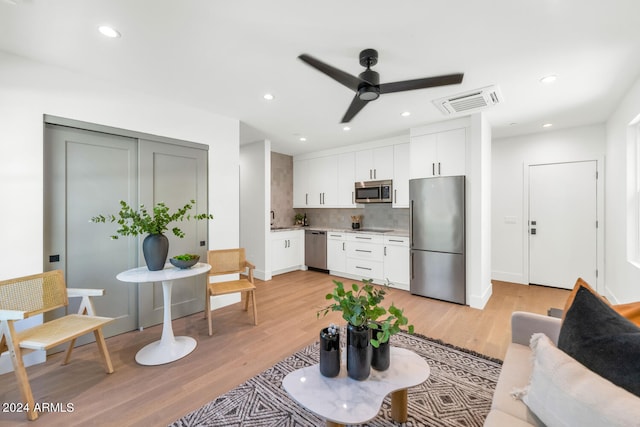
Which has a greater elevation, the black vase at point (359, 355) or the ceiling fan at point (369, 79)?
the ceiling fan at point (369, 79)

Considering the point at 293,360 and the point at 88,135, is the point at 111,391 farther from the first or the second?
the point at 88,135

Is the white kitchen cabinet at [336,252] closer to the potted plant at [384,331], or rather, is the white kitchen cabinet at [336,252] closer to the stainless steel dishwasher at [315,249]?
the stainless steel dishwasher at [315,249]

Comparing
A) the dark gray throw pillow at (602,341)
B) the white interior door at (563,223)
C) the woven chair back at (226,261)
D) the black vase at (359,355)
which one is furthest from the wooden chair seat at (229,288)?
the white interior door at (563,223)

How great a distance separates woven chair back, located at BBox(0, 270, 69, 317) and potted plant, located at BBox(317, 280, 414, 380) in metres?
2.18

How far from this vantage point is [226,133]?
358 centimetres

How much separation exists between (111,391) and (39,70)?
266 cm

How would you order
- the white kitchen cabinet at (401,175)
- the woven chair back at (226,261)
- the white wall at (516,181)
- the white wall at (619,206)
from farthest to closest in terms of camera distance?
the white kitchen cabinet at (401,175), the white wall at (516,181), the woven chair back at (226,261), the white wall at (619,206)

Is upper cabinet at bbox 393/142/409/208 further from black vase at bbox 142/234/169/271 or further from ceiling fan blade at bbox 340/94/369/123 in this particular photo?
black vase at bbox 142/234/169/271

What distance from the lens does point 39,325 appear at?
2010mm

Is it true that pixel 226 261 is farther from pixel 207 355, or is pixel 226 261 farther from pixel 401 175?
pixel 401 175


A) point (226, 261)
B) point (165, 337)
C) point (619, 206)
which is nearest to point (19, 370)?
point (165, 337)

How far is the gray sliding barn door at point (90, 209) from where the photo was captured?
238 cm

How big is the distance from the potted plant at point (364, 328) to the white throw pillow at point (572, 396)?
1.64ft

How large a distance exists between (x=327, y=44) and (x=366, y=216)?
3.78 meters
